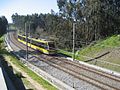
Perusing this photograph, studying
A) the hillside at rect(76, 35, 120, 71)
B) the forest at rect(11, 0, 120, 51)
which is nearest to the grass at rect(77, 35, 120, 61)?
the hillside at rect(76, 35, 120, 71)

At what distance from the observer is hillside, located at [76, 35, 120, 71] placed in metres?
35.9

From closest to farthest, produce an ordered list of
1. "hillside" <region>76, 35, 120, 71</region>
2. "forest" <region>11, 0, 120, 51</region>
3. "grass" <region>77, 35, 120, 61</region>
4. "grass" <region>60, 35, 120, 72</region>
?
"hillside" <region>76, 35, 120, 71</region>, "grass" <region>60, 35, 120, 72</region>, "grass" <region>77, 35, 120, 61</region>, "forest" <region>11, 0, 120, 51</region>

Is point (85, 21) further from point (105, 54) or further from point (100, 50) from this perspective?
point (105, 54)

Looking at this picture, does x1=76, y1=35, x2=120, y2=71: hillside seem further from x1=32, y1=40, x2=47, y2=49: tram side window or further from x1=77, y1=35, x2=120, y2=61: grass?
x1=32, y1=40, x2=47, y2=49: tram side window

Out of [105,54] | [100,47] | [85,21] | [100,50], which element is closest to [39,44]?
[85,21]

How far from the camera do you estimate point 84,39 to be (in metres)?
62.5

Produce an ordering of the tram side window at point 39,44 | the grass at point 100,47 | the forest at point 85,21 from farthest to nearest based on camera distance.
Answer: the forest at point 85,21 < the tram side window at point 39,44 < the grass at point 100,47

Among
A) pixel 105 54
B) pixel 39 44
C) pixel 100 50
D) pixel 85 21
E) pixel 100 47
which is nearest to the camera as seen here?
pixel 105 54

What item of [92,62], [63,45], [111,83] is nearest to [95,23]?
[63,45]

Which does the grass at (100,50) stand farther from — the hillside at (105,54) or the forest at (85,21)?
the forest at (85,21)

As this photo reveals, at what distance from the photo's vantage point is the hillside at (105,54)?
35938 mm

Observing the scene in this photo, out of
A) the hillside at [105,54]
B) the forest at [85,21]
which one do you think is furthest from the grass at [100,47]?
the forest at [85,21]

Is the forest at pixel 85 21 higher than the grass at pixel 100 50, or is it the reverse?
the forest at pixel 85 21

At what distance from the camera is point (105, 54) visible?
40.1 meters
